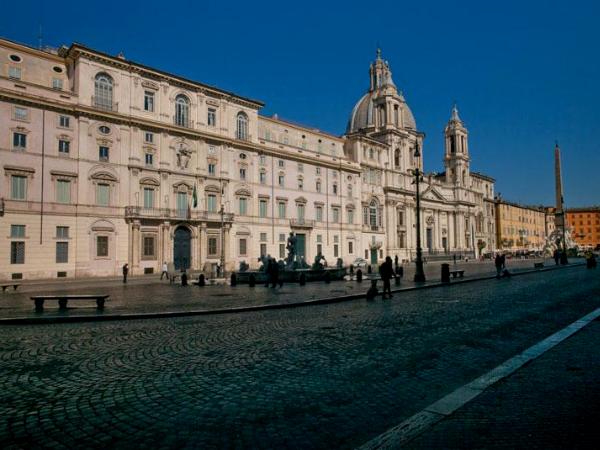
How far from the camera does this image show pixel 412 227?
225 feet

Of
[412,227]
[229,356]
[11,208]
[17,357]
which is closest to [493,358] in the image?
[229,356]

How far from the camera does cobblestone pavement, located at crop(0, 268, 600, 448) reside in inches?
160

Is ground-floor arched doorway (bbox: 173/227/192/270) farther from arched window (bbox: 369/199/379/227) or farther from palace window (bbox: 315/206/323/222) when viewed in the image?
arched window (bbox: 369/199/379/227)

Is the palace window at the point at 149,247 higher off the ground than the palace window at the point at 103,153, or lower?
lower

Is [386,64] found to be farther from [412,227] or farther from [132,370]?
[132,370]

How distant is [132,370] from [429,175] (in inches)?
3020

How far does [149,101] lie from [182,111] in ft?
10.7

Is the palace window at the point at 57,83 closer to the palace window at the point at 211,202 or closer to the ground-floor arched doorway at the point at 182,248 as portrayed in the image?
the ground-floor arched doorway at the point at 182,248

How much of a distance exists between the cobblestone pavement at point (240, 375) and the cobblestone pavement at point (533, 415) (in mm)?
512

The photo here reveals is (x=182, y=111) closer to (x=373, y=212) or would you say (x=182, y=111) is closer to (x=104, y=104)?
(x=104, y=104)

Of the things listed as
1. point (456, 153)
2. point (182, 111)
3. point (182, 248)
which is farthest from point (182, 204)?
point (456, 153)

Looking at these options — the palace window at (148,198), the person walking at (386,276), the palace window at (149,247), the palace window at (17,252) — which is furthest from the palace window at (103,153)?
the person walking at (386,276)

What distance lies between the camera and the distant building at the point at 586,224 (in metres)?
141

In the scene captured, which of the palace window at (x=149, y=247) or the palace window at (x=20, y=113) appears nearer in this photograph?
the palace window at (x=20, y=113)
